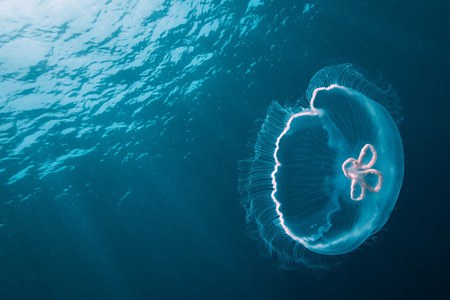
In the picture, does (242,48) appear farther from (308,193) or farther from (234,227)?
(234,227)

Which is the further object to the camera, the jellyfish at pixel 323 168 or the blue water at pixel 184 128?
the blue water at pixel 184 128

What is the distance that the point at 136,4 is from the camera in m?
8.45

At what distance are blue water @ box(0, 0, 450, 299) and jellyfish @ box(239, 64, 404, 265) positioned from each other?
685 millimetres

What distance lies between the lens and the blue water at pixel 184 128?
9.15 m

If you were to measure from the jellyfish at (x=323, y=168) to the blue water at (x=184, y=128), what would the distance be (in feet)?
2.25

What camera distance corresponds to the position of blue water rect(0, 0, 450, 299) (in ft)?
30.0

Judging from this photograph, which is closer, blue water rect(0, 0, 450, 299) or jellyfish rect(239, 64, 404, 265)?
jellyfish rect(239, 64, 404, 265)

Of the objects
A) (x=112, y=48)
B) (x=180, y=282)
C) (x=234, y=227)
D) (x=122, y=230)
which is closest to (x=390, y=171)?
(x=112, y=48)

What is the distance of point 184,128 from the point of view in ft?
45.8

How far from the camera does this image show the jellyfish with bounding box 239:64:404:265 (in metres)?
5.06

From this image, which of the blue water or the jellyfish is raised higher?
the blue water

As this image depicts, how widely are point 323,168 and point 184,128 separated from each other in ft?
30.4

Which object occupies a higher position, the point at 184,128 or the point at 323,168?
the point at 184,128

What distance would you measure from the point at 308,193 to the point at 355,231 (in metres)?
0.96
